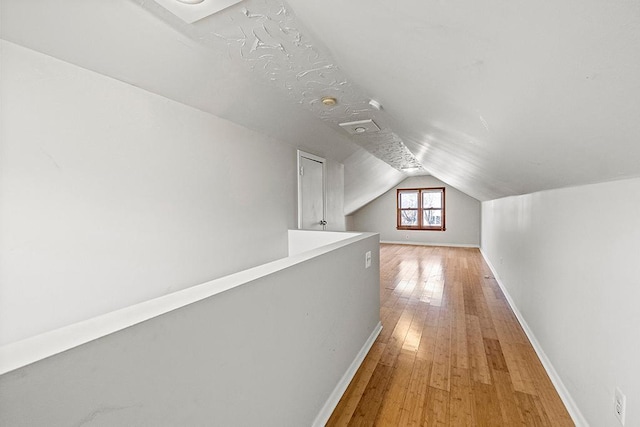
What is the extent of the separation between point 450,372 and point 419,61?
2165mm

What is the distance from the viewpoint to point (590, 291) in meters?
1.47

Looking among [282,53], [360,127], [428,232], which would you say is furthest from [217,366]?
[428,232]

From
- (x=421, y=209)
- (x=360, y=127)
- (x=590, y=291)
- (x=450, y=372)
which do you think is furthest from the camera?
(x=421, y=209)

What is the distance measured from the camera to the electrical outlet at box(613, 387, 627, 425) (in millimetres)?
1161

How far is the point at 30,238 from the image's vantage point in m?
1.29

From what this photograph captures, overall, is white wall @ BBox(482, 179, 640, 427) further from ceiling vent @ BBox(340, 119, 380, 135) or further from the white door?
the white door

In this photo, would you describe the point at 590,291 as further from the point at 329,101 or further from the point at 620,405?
the point at 329,101

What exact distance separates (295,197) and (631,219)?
2.78 metres

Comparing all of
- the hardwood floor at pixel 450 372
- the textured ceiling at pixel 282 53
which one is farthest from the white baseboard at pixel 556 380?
the textured ceiling at pixel 282 53

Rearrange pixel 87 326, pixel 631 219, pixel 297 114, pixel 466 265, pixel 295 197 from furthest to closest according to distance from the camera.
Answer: pixel 466 265 → pixel 295 197 → pixel 297 114 → pixel 631 219 → pixel 87 326

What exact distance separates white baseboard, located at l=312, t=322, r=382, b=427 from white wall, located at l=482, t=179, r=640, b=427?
132cm

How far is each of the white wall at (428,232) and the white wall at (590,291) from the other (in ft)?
18.8

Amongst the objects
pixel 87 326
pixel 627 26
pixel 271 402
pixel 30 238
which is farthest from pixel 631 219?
pixel 30 238

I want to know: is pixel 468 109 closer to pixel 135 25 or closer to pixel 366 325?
pixel 135 25
